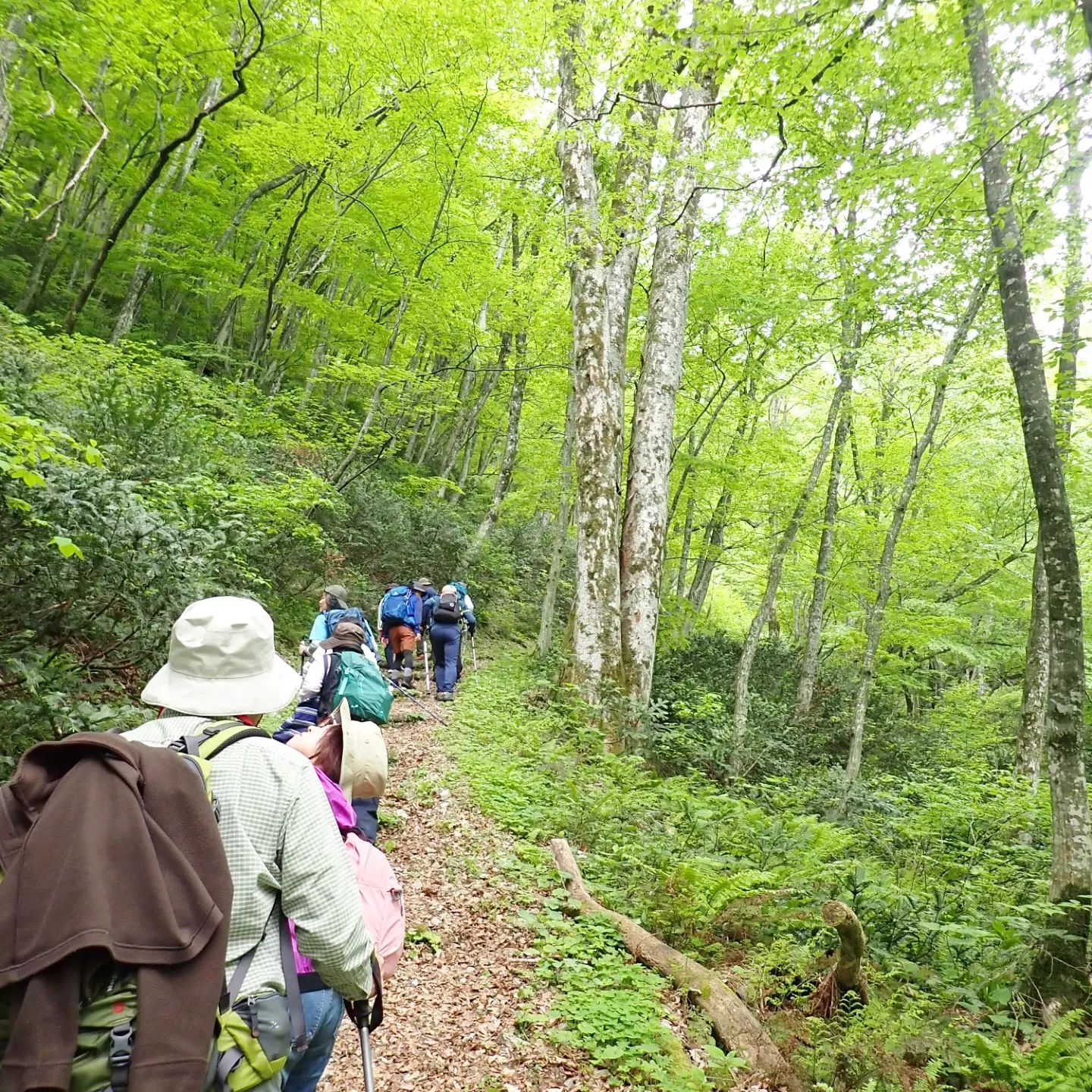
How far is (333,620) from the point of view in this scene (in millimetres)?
7086

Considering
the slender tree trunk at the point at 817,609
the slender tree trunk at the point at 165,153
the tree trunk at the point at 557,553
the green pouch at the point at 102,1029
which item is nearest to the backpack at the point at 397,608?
the tree trunk at the point at 557,553

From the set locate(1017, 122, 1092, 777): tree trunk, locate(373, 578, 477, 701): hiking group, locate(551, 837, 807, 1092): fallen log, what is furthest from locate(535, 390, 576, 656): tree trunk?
locate(551, 837, 807, 1092): fallen log

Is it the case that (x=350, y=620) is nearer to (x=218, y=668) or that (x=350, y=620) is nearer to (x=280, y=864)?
(x=218, y=668)

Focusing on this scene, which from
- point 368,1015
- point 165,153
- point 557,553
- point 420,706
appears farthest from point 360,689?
point 165,153

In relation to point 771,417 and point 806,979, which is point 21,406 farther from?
point 771,417

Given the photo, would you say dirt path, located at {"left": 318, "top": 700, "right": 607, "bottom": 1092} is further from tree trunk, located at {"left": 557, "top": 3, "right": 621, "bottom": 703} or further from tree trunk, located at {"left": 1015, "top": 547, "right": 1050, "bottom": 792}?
tree trunk, located at {"left": 1015, "top": 547, "right": 1050, "bottom": 792}

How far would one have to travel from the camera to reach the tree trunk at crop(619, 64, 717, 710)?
10180mm

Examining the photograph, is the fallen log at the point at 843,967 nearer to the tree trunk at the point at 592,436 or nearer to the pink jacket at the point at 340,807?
the pink jacket at the point at 340,807

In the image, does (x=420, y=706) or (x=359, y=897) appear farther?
(x=420, y=706)

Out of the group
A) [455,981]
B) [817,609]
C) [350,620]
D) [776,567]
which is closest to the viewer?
[455,981]

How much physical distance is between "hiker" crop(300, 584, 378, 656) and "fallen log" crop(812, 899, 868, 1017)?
4004 millimetres

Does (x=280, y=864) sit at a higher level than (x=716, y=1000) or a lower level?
higher

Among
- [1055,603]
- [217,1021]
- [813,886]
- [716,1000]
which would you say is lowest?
[716,1000]

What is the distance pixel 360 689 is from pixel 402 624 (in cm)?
635
